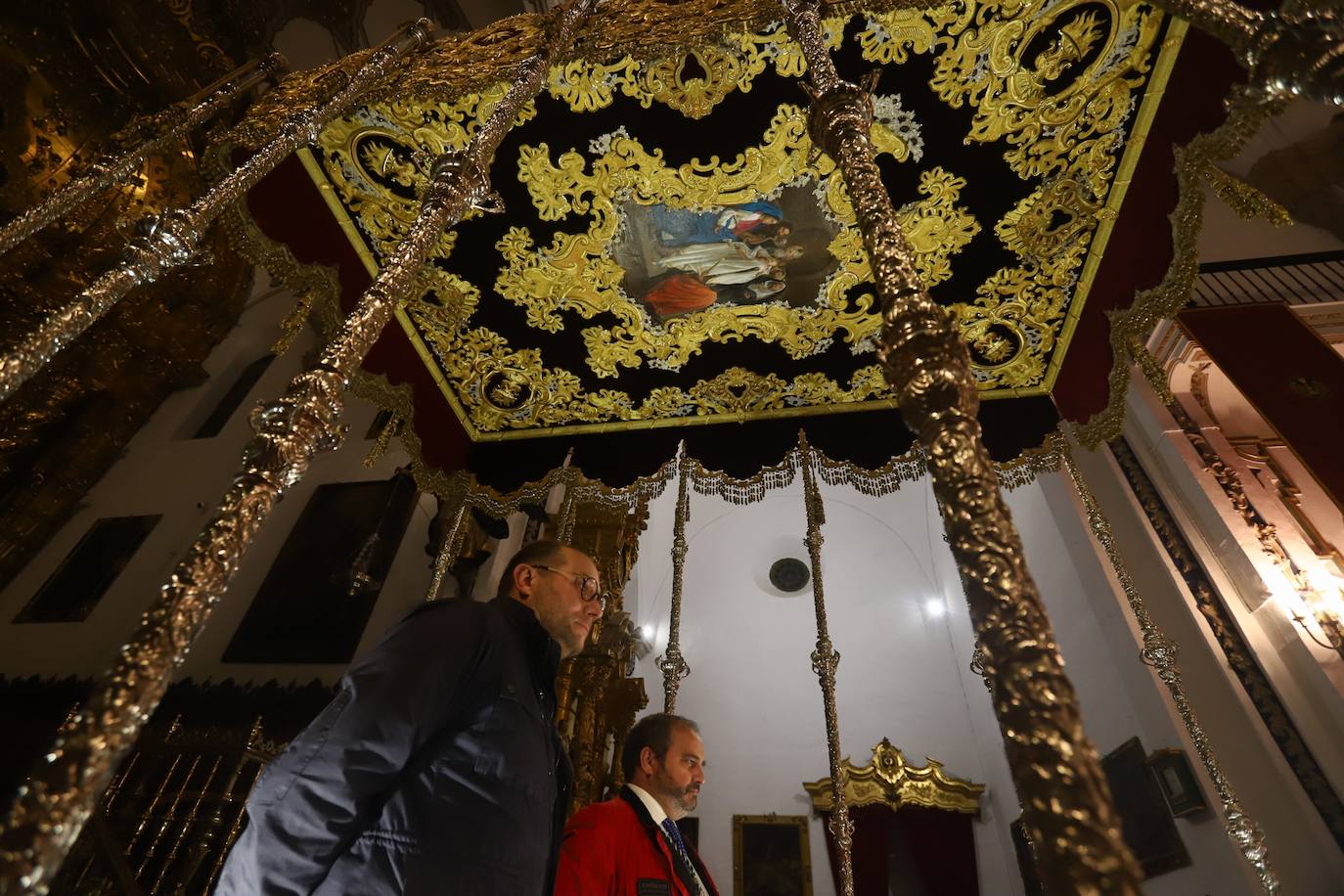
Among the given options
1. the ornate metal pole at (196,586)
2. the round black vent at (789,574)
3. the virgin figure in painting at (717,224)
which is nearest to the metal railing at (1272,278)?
the virgin figure in painting at (717,224)

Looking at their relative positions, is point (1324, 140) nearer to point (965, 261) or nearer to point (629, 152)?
point (965, 261)

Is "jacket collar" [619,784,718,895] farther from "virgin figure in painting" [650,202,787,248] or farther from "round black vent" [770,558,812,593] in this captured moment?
"round black vent" [770,558,812,593]

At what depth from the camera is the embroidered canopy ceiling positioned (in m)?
2.71

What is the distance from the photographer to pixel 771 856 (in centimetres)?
734

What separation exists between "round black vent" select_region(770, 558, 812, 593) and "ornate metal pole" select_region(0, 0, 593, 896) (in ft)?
30.6

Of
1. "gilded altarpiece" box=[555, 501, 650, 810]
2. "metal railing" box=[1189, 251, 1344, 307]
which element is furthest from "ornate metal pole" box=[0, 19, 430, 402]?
"metal railing" box=[1189, 251, 1344, 307]

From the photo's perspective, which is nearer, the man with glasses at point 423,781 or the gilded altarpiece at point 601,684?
the man with glasses at point 423,781

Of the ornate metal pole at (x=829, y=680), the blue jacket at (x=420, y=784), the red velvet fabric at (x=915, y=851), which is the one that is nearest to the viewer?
the blue jacket at (x=420, y=784)

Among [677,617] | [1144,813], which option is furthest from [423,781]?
[1144,813]

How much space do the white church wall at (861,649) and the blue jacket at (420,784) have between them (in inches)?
208

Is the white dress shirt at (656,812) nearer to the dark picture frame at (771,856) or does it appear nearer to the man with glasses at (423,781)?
the man with glasses at (423,781)

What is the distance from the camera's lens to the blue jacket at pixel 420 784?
105 cm

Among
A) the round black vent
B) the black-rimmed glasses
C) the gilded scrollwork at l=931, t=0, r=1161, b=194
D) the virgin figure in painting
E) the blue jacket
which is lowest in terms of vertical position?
the blue jacket

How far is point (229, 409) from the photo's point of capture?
6.63 metres
